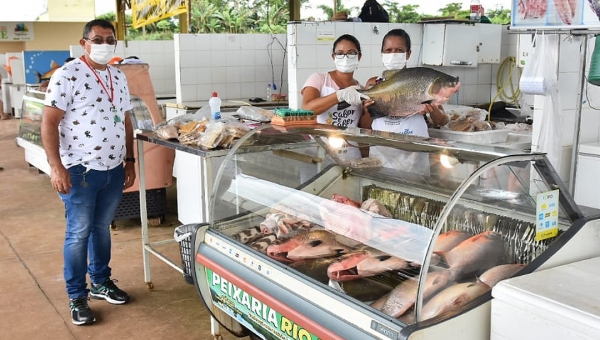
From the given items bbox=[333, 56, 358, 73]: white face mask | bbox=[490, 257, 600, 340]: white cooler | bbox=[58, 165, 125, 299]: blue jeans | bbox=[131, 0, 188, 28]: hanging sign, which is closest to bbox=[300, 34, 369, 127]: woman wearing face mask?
bbox=[333, 56, 358, 73]: white face mask

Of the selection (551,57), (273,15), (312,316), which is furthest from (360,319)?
(273,15)

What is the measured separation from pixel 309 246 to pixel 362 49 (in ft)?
10.7

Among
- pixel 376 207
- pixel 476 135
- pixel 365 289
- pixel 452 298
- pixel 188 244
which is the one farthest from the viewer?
pixel 476 135

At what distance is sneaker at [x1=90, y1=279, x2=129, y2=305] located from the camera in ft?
12.8

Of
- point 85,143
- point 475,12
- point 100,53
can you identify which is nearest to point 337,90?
point 100,53

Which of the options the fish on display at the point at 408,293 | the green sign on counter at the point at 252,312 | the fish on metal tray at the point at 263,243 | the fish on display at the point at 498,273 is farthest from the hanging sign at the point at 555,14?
the green sign on counter at the point at 252,312

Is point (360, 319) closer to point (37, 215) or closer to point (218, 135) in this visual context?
point (218, 135)

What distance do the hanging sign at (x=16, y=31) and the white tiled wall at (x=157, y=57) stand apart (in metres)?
12.0

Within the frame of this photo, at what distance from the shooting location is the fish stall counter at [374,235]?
1918mm

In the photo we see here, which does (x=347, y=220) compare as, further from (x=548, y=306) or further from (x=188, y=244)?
(x=548, y=306)

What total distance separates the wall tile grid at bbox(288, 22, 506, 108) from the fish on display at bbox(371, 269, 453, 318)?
131 inches

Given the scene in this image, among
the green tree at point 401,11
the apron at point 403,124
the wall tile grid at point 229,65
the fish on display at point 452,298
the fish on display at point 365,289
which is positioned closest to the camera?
the fish on display at point 452,298

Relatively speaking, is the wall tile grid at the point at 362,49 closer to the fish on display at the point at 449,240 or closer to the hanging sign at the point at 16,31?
the fish on display at the point at 449,240

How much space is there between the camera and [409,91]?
3.29 metres
